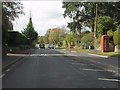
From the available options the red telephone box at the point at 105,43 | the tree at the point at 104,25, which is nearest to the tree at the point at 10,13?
the red telephone box at the point at 105,43

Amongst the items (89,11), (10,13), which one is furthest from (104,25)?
(10,13)

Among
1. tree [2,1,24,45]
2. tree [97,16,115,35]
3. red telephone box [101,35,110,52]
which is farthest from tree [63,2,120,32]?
tree [2,1,24,45]

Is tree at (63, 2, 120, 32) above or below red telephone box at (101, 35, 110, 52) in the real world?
above

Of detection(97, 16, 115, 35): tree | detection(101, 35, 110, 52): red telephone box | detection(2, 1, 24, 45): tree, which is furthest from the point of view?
detection(97, 16, 115, 35): tree

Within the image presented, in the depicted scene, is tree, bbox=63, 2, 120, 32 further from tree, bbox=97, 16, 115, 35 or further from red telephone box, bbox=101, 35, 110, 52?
red telephone box, bbox=101, 35, 110, 52

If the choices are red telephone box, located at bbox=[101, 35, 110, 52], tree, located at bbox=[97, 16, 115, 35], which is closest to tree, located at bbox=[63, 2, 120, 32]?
tree, located at bbox=[97, 16, 115, 35]

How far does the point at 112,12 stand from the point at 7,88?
6881 centimetres

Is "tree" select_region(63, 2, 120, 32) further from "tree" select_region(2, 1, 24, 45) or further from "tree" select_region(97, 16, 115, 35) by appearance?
"tree" select_region(2, 1, 24, 45)

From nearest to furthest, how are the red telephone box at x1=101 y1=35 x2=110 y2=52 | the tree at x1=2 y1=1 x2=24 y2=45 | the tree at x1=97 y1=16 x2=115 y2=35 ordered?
the tree at x1=2 y1=1 x2=24 y2=45 < the red telephone box at x1=101 y1=35 x2=110 y2=52 < the tree at x1=97 y1=16 x2=115 y2=35

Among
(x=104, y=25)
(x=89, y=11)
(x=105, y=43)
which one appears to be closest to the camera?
(x=105, y=43)

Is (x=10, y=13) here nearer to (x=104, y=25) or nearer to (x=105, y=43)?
(x=105, y=43)

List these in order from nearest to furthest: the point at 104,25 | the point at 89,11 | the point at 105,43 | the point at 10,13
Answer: the point at 10,13
the point at 105,43
the point at 104,25
the point at 89,11

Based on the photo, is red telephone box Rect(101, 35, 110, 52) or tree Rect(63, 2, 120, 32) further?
tree Rect(63, 2, 120, 32)

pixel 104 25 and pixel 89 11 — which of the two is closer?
pixel 104 25
